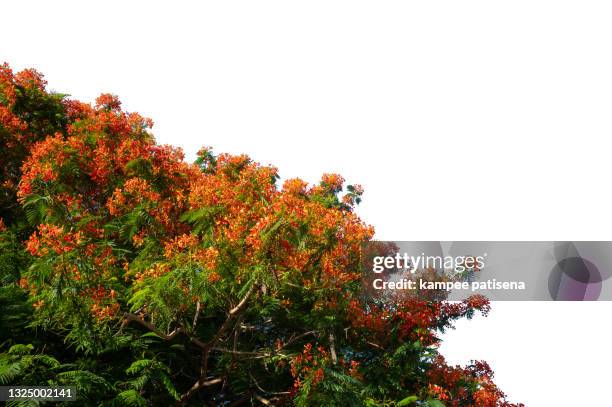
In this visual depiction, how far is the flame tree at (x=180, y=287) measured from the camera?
8102 millimetres

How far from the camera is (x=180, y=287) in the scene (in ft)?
26.3

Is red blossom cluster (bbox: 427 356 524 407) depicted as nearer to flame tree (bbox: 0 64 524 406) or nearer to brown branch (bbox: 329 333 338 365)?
flame tree (bbox: 0 64 524 406)

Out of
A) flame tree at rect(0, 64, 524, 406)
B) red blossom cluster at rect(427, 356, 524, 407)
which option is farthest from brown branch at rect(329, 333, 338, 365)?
red blossom cluster at rect(427, 356, 524, 407)

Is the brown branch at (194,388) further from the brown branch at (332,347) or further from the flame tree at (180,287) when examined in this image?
the brown branch at (332,347)

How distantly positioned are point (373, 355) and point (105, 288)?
4.78 metres

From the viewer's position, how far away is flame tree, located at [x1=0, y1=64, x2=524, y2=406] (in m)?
8.10

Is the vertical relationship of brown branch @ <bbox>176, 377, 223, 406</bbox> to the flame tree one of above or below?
below

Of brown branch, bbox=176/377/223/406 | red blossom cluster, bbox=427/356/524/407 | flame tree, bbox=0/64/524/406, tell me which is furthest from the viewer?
red blossom cluster, bbox=427/356/524/407

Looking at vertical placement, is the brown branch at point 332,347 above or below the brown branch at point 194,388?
above

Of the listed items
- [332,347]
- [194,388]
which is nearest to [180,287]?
[194,388]

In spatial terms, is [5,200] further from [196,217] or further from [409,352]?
[409,352]

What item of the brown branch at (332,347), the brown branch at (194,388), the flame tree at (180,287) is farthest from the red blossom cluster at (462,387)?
the brown branch at (194,388)

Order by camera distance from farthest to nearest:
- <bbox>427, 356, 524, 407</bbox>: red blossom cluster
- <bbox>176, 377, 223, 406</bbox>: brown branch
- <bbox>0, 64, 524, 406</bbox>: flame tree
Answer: <bbox>427, 356, 524, 407</bbox>: red blossom cluster → <bbox>176, 377, 223, 406</bbox>: brown branch → <bbox>0, 64, 524, 406</bbox>: flame tree

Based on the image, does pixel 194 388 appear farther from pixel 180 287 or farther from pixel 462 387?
pixel 462 387
